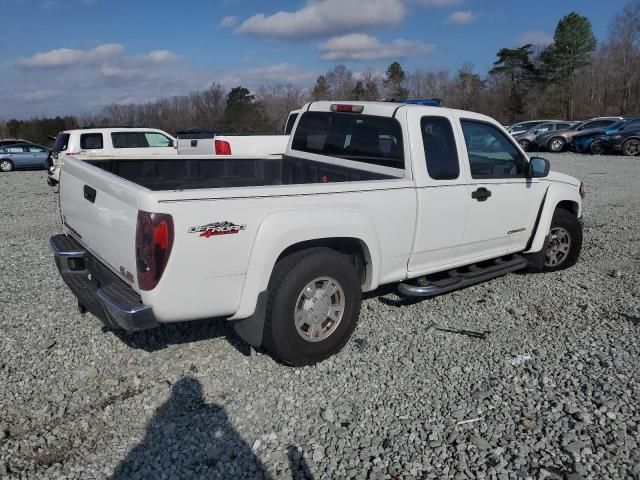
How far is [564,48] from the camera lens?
5500 cm

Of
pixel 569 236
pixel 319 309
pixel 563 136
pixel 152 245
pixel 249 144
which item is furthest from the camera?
pixel 563 136

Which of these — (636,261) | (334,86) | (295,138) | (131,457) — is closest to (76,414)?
(131,457)

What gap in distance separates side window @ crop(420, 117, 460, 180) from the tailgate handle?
265 cm

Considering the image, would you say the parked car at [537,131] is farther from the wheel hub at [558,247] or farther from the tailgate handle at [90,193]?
the tailgate handle at [90,193]

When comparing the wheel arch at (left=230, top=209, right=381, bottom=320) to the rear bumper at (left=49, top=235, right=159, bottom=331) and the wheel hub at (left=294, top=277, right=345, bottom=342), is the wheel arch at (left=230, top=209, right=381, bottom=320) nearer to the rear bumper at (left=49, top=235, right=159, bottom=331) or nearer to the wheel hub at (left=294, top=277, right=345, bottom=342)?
the wheel hub at (left=294, top=277, right=345, bottom=342)

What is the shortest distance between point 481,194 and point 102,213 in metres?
3.25

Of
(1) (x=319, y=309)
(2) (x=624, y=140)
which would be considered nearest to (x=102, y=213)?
(1) (x=319, y=309)

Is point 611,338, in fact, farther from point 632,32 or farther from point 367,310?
point 632,32

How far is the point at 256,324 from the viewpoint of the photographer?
364 centimetres

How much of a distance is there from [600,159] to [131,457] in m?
22.6

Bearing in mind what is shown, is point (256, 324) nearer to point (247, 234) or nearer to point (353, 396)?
point (247, 234)

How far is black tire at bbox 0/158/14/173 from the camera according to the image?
22.4 metres

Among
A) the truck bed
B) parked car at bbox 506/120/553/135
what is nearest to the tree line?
parked car at bbox 506/120/553/135

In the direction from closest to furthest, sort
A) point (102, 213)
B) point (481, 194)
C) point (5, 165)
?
point (102, 213) < point (481, 194) < point (5, 165)
